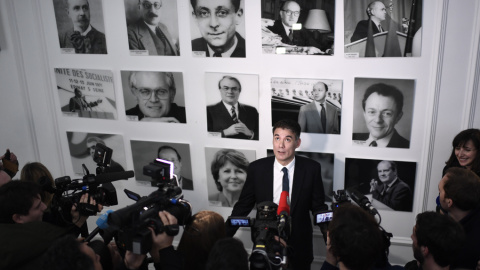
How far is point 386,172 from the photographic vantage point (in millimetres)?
4039

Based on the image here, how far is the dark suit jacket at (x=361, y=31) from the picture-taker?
3.67 metres

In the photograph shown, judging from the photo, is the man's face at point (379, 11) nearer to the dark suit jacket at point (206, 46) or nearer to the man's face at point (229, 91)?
the dark suit jacket at point (206, 46)

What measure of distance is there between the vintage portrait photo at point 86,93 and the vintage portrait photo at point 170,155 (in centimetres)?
48

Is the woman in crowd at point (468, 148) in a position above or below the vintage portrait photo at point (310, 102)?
below

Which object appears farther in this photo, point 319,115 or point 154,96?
point 154,96

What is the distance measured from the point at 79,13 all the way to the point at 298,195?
297cm

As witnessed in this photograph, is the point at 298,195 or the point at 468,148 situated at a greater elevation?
the point at 468,148

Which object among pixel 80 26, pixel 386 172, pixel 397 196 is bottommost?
pixel 397 196

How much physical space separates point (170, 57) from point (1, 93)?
224cm

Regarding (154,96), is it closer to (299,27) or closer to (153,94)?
(153,94)

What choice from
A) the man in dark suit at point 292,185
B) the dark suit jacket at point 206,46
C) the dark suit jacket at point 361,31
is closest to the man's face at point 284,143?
the man in dark suit at point 292,185

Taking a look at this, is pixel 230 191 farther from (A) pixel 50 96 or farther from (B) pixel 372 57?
(A) pixel 50 96

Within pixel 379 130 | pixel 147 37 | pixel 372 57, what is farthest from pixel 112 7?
pixel 379 130

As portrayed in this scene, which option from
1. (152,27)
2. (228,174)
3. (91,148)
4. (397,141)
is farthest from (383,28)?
(91,148)
